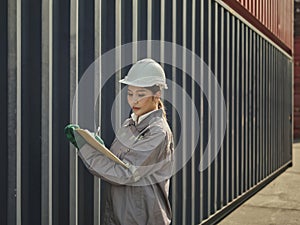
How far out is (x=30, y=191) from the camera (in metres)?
3.28

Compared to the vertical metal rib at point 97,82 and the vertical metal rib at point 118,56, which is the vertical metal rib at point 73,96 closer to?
the vertical metal rib at point 97,82

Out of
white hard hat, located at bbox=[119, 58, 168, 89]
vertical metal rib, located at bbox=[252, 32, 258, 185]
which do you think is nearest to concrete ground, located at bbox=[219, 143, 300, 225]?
vertical metal rib, located at bbox=[252, 32, 258, 185]

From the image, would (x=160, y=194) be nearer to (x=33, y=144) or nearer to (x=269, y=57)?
(x=33, y=144)

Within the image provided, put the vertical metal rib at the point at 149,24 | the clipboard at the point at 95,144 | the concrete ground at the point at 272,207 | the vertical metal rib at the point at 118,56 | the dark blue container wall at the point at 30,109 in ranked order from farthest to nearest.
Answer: the concrete ground at the point at 272,207 < the vertical metal rib at the point at 149,24 < the vertical metal rib at the point at 118,56 < the dark blue container wall at the point at 30,109 < the clipboard at the point at 95,144

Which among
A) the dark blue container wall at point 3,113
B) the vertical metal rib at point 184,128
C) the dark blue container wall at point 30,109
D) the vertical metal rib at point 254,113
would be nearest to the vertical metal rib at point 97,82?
the dark blue container wall at point 30,109

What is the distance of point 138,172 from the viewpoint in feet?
9.64

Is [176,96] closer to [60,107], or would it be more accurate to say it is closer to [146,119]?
[60,107]

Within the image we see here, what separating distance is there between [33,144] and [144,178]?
755 millimetres

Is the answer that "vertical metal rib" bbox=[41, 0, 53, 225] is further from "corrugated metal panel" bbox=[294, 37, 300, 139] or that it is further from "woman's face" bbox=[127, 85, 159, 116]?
"corrugated metal panel" bbox=[294, 37, 300, 139]

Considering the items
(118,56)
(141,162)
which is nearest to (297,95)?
(118,56)

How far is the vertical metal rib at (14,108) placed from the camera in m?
3.04

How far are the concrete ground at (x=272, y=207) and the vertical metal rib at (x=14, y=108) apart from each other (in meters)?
3.92

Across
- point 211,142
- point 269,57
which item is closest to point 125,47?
point 211,142

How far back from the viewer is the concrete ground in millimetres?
6582
